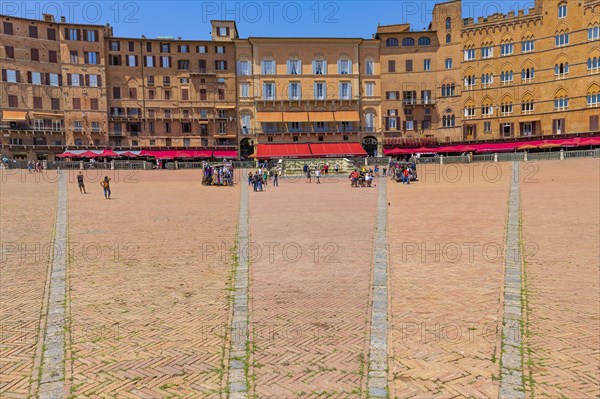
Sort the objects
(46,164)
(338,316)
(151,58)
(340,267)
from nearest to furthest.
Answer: (338,316) → (340,267) → (46,164) → (151,58)

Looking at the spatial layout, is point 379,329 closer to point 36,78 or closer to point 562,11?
point 562,11

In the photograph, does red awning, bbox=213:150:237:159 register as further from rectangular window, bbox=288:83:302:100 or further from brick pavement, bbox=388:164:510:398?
brick pavement, bbox=388:164:510:398

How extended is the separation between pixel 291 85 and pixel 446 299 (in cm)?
5081

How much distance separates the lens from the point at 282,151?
54.6 metres

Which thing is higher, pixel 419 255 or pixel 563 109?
pixel 563 109

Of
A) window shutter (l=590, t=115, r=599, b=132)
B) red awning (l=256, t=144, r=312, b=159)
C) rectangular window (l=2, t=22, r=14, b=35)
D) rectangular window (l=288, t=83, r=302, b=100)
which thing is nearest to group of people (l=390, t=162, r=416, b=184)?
red awning (l=256, t=144, r=312, b=159)

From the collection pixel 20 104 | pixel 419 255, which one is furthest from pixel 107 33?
pixel 419 255

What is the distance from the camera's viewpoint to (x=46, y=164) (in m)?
43.1

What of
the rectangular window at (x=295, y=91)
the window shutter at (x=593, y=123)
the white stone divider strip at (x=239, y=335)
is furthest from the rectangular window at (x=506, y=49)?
the white stone divider strip at (x=239, y=335)

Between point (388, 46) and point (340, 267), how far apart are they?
51.4 meters

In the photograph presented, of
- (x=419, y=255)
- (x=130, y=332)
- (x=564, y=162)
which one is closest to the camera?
(x=130, y=332)

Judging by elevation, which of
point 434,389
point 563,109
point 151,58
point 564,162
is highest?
point 151,58

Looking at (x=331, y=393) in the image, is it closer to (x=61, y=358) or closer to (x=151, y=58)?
(x=61, y=358)

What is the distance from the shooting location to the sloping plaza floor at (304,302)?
599cm
